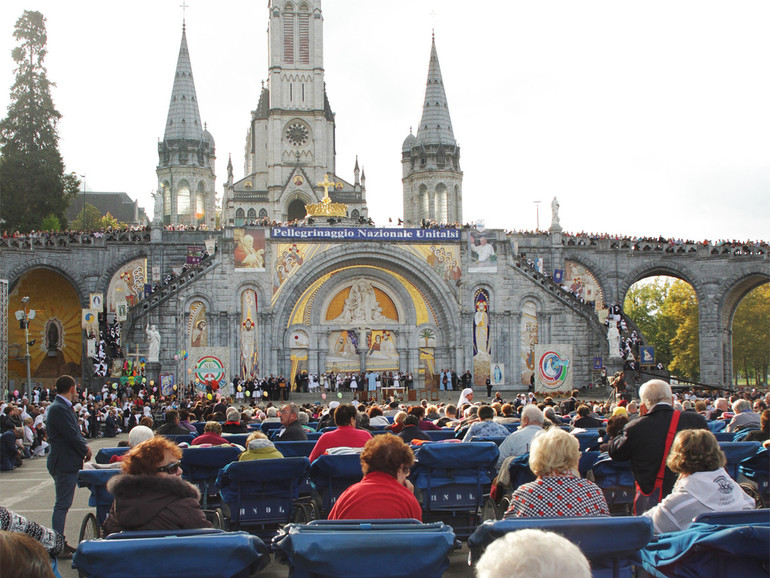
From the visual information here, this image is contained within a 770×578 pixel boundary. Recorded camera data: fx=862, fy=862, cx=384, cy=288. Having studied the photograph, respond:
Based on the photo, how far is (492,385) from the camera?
146 feet

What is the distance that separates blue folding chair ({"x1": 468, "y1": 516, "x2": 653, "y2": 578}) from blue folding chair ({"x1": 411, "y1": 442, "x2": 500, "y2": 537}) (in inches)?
143

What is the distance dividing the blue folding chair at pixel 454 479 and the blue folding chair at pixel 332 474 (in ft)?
2.30

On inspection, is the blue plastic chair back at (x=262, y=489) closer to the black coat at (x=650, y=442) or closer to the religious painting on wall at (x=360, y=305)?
the black coat at (x=650, y=442)

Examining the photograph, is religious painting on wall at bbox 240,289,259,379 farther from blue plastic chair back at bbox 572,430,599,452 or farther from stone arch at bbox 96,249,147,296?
blue plastic chair back at bbox 572,430,599,452

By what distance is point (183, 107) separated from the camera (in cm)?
6406

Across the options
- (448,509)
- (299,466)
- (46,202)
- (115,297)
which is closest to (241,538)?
(299,466)

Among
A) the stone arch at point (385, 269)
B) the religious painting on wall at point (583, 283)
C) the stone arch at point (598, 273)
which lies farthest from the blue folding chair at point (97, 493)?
the stone arch at point (598, 273)

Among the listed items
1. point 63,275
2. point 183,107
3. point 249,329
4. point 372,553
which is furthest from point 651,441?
point 183,107

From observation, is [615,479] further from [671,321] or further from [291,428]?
[671,321]

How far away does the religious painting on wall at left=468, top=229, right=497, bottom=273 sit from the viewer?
4556cm

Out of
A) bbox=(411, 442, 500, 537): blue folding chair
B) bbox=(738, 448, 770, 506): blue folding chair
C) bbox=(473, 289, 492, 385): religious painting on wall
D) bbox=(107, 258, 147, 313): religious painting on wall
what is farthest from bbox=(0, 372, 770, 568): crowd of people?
bbox=(107, 258, 147, 313): religious painting on wall

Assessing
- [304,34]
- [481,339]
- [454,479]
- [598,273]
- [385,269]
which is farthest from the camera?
[304,34]

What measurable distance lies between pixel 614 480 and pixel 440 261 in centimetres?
3596

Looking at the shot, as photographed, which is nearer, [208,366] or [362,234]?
[208,366]
